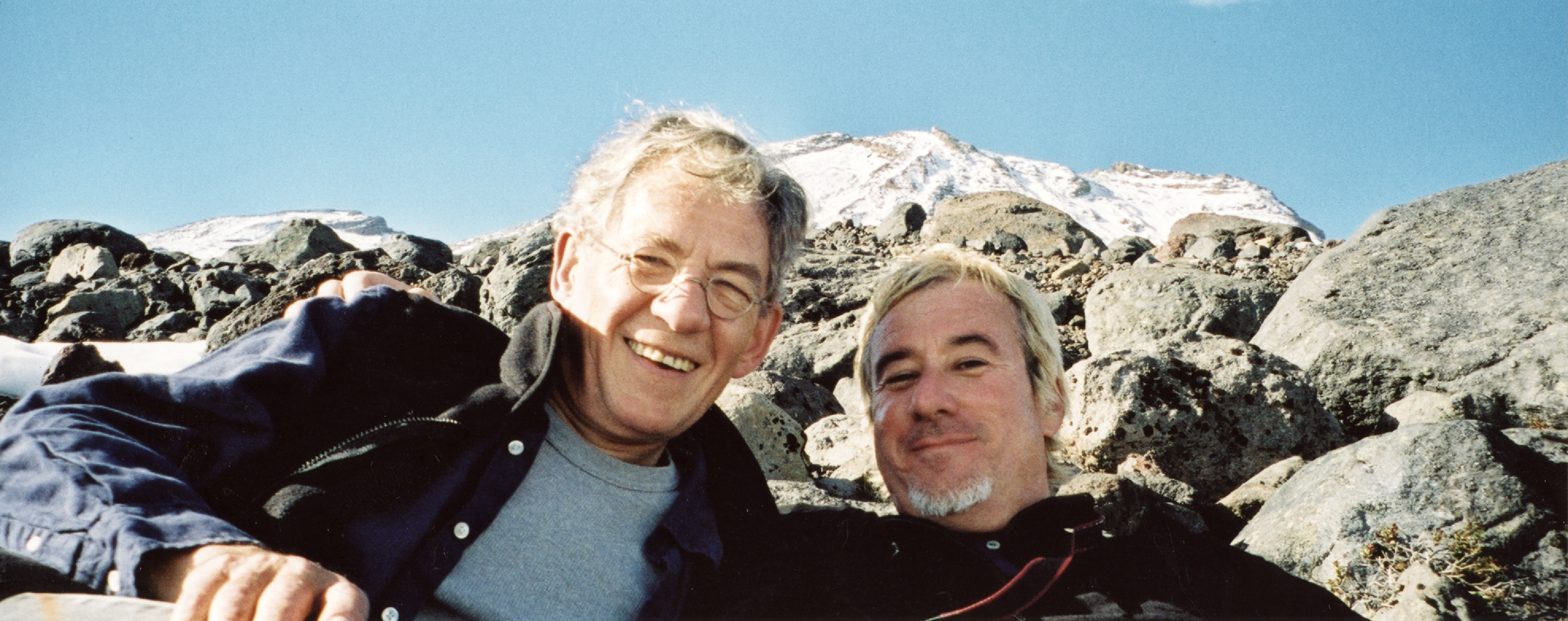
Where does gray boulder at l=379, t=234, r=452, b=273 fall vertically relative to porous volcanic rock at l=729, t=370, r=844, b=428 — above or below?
below

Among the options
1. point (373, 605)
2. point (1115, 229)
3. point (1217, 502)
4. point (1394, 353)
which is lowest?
point (373, 605)

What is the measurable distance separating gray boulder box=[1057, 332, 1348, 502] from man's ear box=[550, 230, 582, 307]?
3490mm

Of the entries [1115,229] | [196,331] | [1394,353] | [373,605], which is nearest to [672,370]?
[373,605]

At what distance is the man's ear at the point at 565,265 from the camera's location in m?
2.92

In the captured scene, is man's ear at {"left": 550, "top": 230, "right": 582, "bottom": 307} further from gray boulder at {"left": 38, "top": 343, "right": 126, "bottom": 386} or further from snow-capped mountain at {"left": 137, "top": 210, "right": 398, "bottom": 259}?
snow-capped mountain at {"left": 137, "top": 210, "right": 398, "bottom": 259}

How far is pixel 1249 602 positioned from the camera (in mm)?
2848

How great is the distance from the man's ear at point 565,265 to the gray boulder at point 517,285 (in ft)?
16.8

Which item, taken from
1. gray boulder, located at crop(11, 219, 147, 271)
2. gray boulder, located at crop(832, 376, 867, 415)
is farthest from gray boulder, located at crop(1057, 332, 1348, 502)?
gray boulder, located at crop(11, 219, 147, 271)

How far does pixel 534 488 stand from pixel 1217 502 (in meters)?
4.06

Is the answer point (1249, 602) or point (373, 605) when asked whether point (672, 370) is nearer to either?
point (373, 605)

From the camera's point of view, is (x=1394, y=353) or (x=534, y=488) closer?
(x=534, y=488)

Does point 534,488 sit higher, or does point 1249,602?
point 1249,602

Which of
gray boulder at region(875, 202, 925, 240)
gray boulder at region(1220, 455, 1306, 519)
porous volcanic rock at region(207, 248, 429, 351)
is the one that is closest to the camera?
gray boulder at region(1220, 455, 1306, 519)

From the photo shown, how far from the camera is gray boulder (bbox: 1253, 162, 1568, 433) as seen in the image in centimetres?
616
